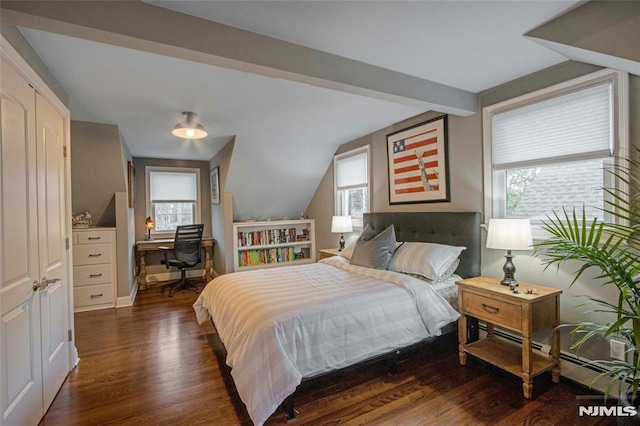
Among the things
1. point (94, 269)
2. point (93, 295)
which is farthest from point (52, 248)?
point (93, 295)

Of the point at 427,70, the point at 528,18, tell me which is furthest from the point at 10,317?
the point at 528,18

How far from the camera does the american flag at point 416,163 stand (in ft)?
10.5

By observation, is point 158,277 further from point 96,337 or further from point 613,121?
point 613,121

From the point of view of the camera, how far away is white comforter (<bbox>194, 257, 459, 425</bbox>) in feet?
5.65

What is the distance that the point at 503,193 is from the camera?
2676 mm

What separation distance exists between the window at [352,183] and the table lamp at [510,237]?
77.9 inches

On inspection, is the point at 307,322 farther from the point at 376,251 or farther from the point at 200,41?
the point at 200,41

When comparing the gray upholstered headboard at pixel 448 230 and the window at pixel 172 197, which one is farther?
the window at pixel 172 197

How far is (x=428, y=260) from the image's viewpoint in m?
2.63

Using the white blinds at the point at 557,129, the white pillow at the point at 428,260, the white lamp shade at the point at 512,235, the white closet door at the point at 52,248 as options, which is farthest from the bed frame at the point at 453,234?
the white closet door at the point at 52,248

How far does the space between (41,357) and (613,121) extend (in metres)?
4.03

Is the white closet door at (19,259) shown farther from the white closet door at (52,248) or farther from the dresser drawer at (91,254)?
the dresser drawer at (91,254)

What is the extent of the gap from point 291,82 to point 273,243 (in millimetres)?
3199

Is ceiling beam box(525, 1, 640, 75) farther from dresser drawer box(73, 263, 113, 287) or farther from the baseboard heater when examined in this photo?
dresser drawer box(73, 263, 113, 287)
